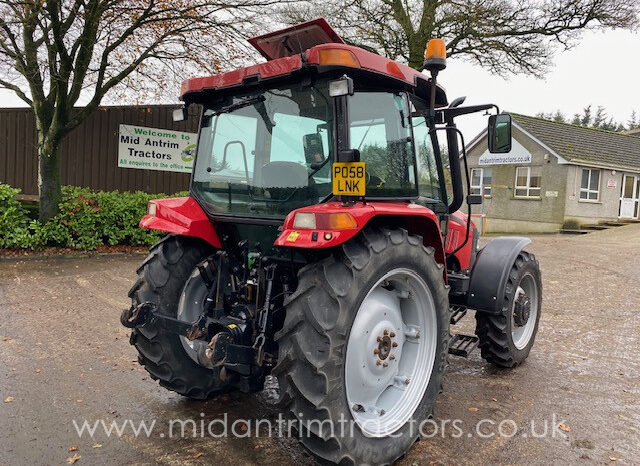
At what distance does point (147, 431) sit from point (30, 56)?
358 inches

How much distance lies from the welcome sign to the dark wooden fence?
5.4 inches

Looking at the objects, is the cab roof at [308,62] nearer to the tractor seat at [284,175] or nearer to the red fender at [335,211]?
the tractor seat at [284,175]

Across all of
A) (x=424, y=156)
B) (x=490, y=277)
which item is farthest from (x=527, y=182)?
(x=424, y=156)

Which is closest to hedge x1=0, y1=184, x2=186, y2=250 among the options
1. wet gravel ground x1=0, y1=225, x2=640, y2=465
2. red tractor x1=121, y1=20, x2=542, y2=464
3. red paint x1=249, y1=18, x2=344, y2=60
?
wet gravel ground x1=0, y1=225, x2=640, y2=465

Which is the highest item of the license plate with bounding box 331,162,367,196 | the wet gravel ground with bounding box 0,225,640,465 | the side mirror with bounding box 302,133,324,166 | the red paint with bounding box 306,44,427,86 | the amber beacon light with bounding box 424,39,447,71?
the amber beacon light with bounding box 424,39,447,71

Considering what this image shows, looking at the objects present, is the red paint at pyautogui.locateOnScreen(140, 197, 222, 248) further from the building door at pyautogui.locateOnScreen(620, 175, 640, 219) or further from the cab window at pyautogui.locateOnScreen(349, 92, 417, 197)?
the building door at pyautogui.locateOnScreen(620, 175, 640, 219)

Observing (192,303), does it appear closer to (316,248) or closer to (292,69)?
(316,248)

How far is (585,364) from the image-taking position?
477 cm

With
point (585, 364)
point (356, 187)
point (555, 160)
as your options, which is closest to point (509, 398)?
point (585, 364)

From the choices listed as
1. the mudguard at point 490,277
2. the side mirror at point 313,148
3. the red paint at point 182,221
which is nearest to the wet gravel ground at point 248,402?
the mudguard at point 490,277

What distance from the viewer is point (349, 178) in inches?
106

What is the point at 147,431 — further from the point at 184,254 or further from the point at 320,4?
the point at 320,4

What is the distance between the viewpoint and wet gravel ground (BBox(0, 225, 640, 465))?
9.87 ft

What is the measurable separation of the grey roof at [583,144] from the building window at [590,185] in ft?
1.49
